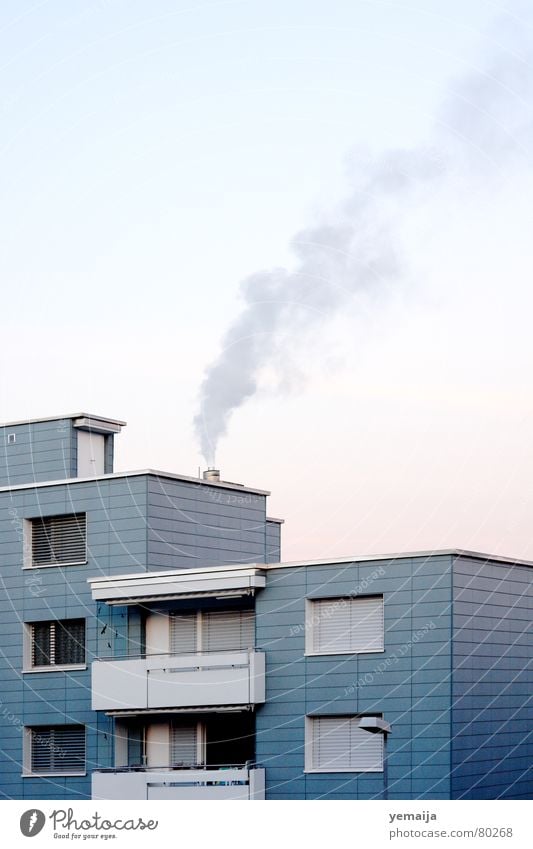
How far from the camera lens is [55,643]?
4322 centimetres

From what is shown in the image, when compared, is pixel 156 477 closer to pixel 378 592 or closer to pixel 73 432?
pixel 73 432

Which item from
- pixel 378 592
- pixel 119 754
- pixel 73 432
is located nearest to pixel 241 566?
pixel 378 592

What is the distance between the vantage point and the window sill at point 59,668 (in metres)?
42.2

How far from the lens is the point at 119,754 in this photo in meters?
41.0

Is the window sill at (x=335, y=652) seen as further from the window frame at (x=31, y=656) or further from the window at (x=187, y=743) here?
the window frame at (x=31, y=656)

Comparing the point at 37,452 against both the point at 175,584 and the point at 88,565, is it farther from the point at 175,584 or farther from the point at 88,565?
the point at 175,584

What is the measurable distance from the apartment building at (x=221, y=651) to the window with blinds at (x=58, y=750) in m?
0.05

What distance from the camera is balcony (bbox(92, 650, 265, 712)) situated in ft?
123

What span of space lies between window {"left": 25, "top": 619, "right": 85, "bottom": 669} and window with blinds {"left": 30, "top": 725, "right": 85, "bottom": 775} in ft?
5.65

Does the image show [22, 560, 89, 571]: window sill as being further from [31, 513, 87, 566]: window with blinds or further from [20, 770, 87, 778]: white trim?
[20, 770, 87, 778]: white trim

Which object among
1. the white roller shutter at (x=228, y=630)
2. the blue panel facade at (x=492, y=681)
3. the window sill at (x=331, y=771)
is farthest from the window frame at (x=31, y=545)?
the blue panel facade at (x=492, y=681)

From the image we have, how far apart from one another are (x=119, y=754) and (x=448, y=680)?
33.7 ft

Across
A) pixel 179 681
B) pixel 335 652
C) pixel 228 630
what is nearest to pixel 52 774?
pixel 179 681

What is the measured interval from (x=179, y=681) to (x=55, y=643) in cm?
579
